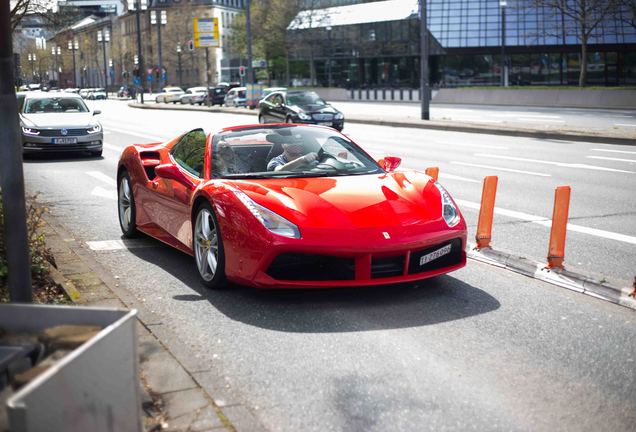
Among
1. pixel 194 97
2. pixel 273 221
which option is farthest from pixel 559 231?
pixel 194 97

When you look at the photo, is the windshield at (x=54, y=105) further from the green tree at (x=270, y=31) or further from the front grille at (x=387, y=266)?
the green tree at (x=270, y=31)

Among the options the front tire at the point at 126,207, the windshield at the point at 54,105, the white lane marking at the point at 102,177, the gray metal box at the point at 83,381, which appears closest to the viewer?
the gray metal box at the point at 83,381

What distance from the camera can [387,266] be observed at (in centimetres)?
628

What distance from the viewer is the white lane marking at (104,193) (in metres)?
13.2

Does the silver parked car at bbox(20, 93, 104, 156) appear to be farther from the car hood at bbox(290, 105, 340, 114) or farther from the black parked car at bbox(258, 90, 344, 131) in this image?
the car hood at bbox(290, 105, 340, 114)

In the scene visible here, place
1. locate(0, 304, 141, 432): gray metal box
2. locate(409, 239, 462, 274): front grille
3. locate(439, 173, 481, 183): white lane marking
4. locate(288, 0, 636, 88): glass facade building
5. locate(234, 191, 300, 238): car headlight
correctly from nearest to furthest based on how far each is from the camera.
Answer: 1. locate(0, 304, 141, 432): gray metal box
2. locate(234, 191, 300, 238): car headlight
3. locate(409, 239, 462, 274): front grille
4. locate(439, 173, 481, 183): white lane marking
5. locate(288, 0, 636, 88): glass facade building

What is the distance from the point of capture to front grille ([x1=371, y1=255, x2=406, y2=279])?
621cm

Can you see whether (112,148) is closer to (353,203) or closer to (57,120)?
(57,120)

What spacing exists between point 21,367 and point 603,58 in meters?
65.6

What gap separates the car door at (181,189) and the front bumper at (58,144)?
40.6 ft

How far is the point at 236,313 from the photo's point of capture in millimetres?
6207

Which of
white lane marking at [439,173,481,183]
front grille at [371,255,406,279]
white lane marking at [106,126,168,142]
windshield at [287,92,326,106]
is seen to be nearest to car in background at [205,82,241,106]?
white lane marking at [106,126,168,142]

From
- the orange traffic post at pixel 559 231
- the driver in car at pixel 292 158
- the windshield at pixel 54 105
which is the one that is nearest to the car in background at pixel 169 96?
the windshield at pixel 54 105

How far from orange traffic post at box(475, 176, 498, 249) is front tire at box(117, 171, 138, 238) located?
3.49 metres
